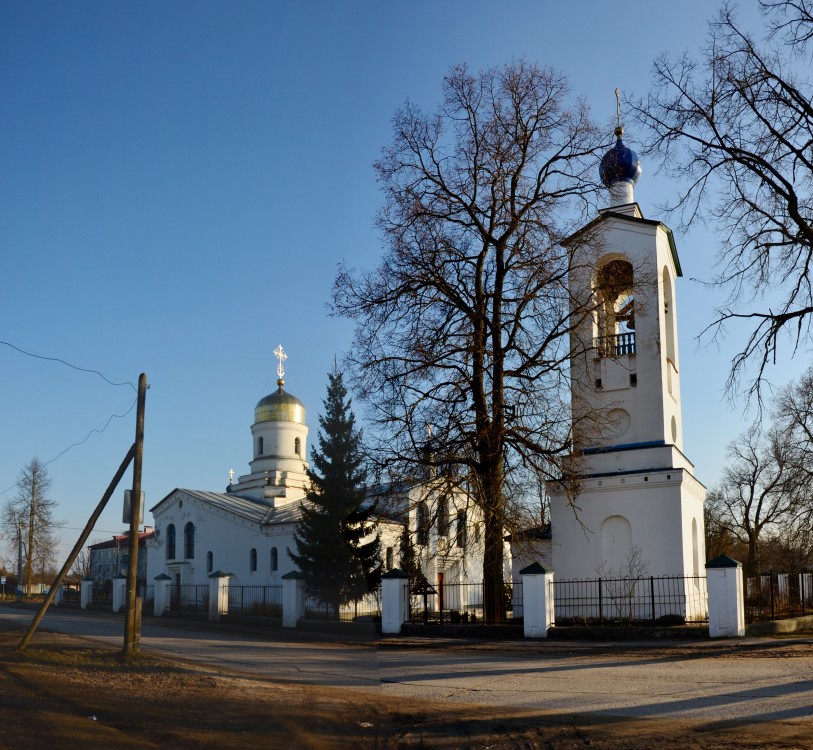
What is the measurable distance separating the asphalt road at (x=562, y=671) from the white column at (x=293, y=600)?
17.8 ft

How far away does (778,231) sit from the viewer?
45.8 ft

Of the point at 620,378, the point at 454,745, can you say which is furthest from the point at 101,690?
the point at 620,378

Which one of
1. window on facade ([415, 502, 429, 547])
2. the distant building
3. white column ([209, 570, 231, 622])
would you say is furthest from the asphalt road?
the distant building

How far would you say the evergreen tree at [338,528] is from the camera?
3123 centimetres

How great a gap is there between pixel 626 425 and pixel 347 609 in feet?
48.0

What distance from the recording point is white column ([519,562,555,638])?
1805 centimetres

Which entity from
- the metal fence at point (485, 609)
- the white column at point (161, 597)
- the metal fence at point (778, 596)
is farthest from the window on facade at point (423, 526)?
the white column at point (161, 597)

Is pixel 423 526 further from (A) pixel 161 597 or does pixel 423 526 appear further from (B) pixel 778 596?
(A) pixel 161 597

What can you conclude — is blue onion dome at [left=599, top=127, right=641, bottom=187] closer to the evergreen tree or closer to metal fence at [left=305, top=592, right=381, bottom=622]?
the evergreen tree

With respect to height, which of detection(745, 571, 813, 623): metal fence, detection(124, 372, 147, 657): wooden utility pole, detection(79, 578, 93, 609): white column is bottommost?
detection(79, 578, 93, 609): white column

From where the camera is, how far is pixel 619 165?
2491 centimetres

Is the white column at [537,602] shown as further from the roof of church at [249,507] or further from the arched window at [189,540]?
the arched window at [189,540]

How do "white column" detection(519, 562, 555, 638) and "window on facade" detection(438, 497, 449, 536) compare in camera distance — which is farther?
"window on facade" detection(438, 497, 449, 536)

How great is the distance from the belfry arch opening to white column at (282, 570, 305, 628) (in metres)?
11.4
